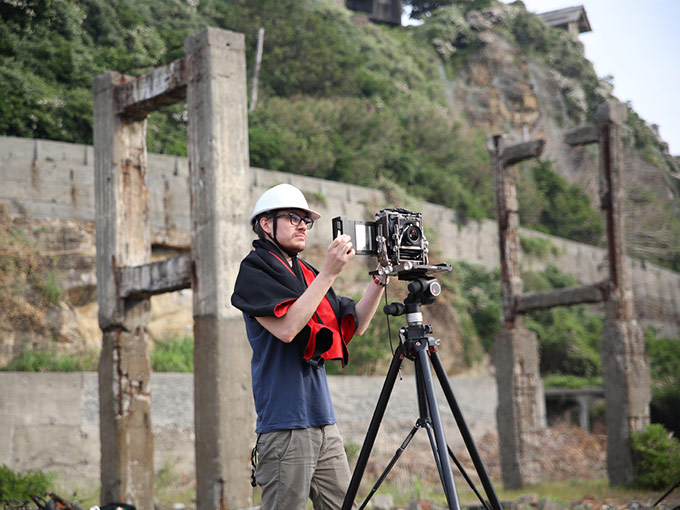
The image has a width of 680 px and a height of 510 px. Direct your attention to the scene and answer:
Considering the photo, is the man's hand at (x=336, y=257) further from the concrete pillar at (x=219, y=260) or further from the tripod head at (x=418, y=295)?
the concrete pillar at (x=219, y=260)

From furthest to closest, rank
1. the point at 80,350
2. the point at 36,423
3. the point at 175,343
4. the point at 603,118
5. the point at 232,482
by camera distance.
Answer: the point at 175,343, the point at 80,350, the point at 603,118, the point at 36,423, the point at 232,482

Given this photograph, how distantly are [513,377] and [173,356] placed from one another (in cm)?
487

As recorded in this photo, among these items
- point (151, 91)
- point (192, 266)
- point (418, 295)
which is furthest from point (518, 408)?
point (418, 295)

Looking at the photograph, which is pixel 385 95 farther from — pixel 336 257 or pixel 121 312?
pixel 336 257

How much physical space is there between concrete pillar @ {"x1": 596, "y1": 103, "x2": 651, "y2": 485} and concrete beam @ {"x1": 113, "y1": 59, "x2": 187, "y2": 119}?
A: 19.3 feet

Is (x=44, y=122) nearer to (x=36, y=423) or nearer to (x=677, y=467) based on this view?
(x=36, y=423)

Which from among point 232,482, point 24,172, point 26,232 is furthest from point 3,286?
point 232,482

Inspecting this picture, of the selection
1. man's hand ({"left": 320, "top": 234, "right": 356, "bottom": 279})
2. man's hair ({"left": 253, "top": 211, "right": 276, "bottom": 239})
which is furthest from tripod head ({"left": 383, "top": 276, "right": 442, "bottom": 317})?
man's hair ({"left": 253, "top": 211, "right": 276, "bottom": 239})

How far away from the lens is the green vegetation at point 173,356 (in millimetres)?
11133

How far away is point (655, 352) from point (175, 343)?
1134 centimetres

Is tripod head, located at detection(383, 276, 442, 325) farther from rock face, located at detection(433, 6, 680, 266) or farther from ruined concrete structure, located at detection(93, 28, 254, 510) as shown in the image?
rock face, located at detection(433, 6, 680, 266)

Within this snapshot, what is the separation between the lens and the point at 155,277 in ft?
23.2

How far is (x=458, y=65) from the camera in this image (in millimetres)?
32281

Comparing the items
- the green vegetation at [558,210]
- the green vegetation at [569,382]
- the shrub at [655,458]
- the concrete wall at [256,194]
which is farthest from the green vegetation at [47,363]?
the green vegetation at [558,210]
